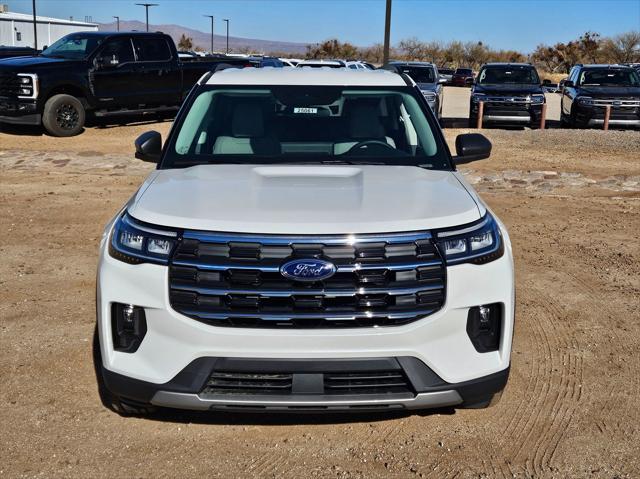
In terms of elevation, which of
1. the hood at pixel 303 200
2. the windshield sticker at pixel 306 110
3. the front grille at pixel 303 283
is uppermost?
the windshield sticker at pixel 306 110

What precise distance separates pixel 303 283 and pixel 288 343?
0.25 metres

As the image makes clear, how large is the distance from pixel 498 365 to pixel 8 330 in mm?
3241

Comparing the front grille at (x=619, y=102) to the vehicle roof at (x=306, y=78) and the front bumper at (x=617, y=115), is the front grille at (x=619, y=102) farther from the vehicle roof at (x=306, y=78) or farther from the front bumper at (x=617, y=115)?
the vehicle roof at (x=306, y=78)

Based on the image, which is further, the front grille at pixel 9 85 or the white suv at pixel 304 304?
the front grille at pixel 9 85

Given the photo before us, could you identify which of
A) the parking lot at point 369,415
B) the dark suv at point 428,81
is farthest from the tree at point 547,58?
the parking lot at point 369,415

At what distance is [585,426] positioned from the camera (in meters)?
3.83

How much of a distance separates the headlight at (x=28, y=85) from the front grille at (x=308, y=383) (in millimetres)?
13327

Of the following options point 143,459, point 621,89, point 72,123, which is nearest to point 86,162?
point 72,123

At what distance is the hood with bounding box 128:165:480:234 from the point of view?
3.23 metres

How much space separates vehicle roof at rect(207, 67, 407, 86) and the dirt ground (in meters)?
1.85

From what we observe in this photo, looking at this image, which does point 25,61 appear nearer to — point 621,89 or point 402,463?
point 621,89

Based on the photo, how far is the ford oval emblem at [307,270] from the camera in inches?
124

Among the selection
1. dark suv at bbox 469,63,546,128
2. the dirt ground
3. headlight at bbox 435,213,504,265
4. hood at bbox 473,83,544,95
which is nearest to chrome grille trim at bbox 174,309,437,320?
headlight at bbox 435,213,504,265

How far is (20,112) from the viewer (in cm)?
1514
